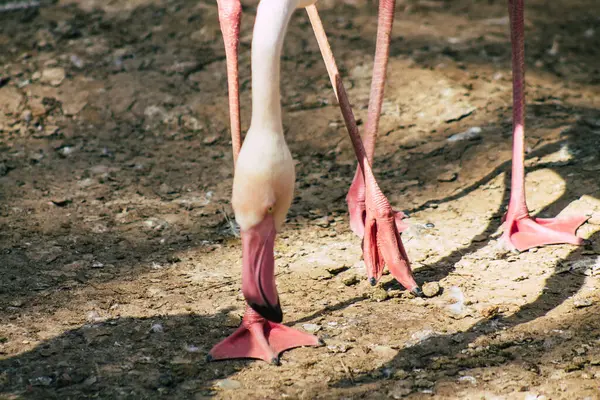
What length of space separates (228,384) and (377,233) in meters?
1.04

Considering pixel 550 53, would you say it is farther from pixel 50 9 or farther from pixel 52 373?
pixel 52 373

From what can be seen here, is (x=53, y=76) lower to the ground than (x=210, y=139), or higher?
higher

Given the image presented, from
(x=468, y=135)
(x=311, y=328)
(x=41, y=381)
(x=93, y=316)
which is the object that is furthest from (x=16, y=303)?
(x=468, y=135)

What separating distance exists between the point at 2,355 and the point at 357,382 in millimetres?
1265

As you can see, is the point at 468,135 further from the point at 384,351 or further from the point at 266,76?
the point at 266,76

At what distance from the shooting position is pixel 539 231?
3.81m

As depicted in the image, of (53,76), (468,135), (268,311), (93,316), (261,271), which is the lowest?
(93,316)

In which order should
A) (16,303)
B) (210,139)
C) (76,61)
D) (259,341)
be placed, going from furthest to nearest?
(76,61), (210,139), (16,303), (259,341)

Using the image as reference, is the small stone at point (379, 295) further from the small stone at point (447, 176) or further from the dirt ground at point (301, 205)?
the small stone at point (447, 176)

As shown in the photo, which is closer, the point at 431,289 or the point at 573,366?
the point at 573,366

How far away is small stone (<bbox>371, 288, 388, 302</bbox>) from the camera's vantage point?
11.5 feet

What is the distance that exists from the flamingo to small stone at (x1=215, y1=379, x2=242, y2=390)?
140 mm

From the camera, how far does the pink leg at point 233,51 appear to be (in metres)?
3.31

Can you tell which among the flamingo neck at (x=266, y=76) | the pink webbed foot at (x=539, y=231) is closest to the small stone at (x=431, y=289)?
the pink webbed foot at (x=539, y=231)
